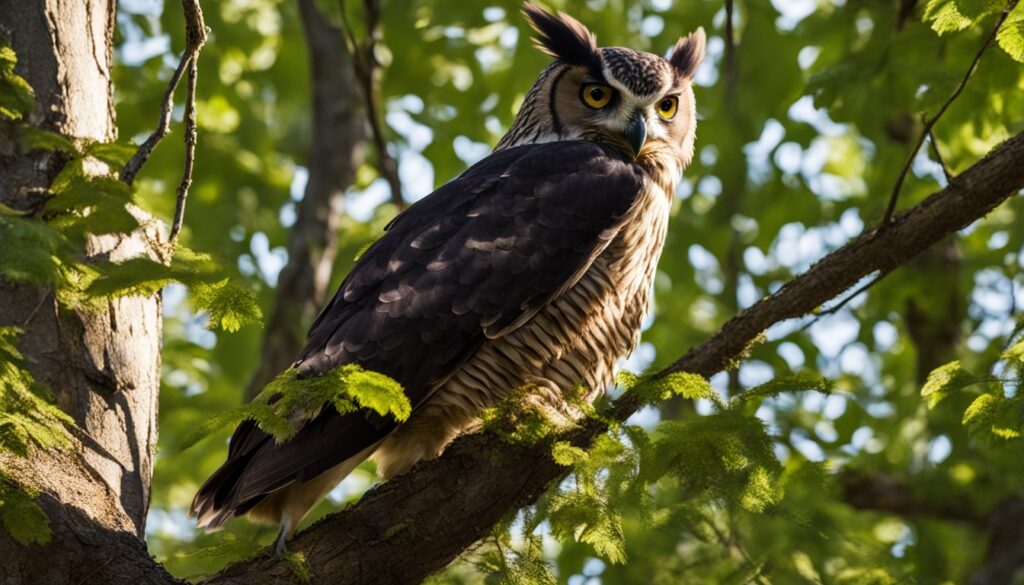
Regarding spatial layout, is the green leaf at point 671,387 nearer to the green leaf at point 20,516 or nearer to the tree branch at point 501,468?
the tree branch at point 501,468

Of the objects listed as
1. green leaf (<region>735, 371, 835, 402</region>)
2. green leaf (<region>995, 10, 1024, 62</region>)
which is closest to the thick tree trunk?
green leaf (<region>735, 371, 835, 402</region>)

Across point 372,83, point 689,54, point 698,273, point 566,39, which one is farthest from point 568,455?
point 698,273

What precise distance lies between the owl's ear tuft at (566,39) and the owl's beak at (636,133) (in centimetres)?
49

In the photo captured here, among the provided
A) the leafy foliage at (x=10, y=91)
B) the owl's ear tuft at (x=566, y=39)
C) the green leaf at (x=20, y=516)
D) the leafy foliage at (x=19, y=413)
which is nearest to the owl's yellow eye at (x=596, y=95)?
the owl's ear tuft at (x=566, y=39)

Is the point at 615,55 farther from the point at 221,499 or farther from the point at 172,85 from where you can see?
the point at 221,499

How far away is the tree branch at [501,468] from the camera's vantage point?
138 inches

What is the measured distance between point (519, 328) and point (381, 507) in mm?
958

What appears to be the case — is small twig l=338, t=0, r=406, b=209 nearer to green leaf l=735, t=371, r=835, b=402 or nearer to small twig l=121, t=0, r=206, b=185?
small twig l=121, t=0, r=206, b=185

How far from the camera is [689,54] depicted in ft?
18.5

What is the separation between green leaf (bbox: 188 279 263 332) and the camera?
3092 millimetres

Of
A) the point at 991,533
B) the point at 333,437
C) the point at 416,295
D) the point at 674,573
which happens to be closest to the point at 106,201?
the point at 333,437

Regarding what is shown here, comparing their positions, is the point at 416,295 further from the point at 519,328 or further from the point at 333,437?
the point at 333,437

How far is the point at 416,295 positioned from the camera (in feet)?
14.1

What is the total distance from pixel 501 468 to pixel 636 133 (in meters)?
1.78
